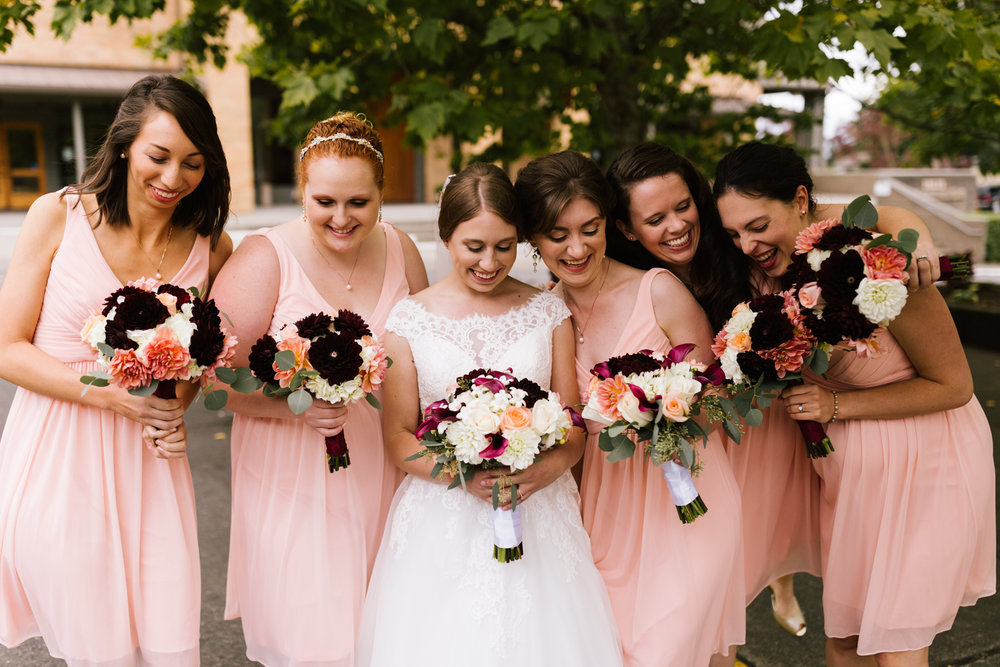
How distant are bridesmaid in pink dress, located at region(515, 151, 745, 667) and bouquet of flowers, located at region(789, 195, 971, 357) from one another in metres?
0.48

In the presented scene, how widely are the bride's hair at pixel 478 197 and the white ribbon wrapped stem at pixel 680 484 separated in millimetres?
997

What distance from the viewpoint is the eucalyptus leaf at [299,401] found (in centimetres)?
242

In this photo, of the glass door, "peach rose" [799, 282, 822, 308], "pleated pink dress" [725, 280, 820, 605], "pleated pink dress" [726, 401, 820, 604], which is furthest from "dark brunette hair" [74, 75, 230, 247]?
the glass door

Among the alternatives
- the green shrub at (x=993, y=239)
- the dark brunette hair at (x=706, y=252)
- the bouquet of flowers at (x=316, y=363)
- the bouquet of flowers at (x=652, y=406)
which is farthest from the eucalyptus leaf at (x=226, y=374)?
the green shrub at (x=993, y=239)

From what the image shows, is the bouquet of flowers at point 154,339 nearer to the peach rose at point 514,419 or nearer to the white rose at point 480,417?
the white rose at point 480,417

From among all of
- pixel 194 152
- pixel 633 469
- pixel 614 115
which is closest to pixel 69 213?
pixel 194 152

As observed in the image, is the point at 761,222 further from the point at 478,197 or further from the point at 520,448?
the point at 520,448

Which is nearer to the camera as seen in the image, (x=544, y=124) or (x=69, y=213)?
(x=69, y=213)

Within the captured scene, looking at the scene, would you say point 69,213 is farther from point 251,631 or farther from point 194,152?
point 251,631

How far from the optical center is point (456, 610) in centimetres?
263

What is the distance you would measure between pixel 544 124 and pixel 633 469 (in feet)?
11.9

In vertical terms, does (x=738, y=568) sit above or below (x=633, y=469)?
below

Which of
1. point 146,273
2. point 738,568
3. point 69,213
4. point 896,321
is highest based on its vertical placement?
point 69,213

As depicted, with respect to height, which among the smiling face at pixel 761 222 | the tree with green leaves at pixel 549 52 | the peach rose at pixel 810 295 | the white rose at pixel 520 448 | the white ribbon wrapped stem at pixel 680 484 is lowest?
the white ribbon wrapped stem at pixel 680 484
